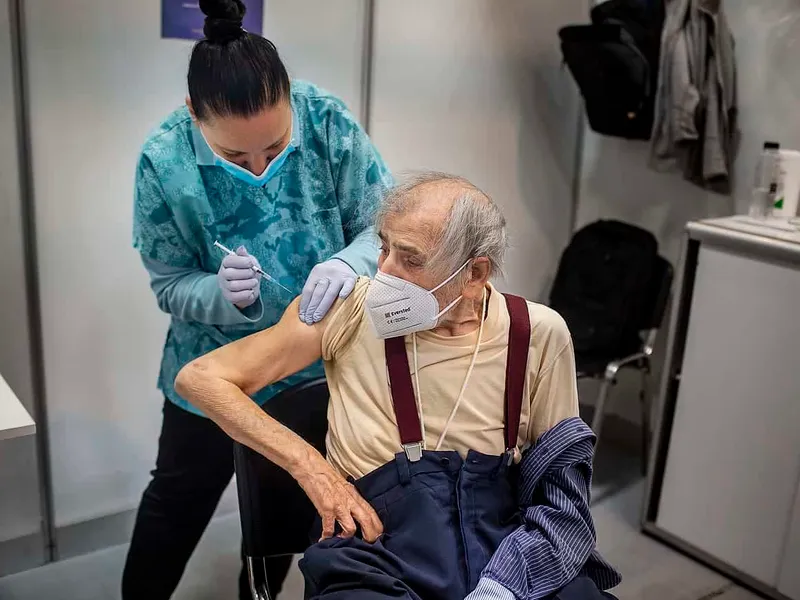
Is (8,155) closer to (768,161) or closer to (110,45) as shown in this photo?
(110,45)

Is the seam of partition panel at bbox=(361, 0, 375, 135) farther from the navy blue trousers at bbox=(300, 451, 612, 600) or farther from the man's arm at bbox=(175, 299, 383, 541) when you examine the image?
the navy blue trousers at bbox=(300, 451, 612, 600)

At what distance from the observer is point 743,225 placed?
2.38 metres

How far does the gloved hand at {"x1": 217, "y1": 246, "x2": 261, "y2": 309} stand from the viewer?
58.6 inches

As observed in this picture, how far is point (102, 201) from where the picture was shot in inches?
86.2

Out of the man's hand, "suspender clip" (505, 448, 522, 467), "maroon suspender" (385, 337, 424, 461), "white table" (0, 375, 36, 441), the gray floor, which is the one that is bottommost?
the gray floor

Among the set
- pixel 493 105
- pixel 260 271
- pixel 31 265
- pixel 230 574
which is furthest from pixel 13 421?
pixel 493 105

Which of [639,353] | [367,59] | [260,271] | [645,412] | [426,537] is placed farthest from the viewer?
[645,412]

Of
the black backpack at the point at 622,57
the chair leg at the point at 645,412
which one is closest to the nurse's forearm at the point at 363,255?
the black backpack at the point at 622,57

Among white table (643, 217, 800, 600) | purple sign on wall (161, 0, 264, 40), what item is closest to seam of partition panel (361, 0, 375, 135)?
purple sign on wall (161, 0, 264, 40)

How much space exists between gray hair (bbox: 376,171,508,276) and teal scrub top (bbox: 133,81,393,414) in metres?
0.17

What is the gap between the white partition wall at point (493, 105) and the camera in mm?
2674

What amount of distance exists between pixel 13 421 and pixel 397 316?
0.66m

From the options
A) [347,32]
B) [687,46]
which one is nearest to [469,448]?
[347,32]

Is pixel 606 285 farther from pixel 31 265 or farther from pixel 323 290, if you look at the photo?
pixel 31 265
